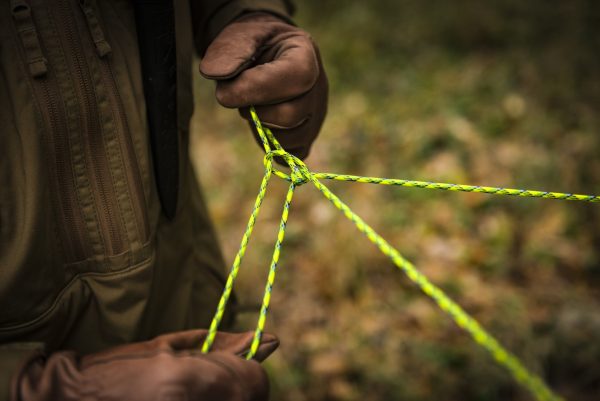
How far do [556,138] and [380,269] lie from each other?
1546mm

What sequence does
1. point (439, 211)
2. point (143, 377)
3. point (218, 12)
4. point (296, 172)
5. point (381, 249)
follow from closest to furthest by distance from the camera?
point (143, 377) → point (381, 249) → point (296, 172) → point (218, 12) → point (439, 211)

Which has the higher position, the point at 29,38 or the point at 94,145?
the point at 29,38

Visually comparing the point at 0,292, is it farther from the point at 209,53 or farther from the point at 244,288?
the point at 244,288

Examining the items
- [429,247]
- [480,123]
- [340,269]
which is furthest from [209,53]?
[480,123]

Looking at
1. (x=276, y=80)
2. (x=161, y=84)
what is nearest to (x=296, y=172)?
(x=276, y=80)

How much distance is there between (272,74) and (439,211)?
73.9 inches

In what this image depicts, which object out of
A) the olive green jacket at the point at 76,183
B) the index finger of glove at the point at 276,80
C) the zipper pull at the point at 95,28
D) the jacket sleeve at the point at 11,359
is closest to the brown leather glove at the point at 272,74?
the index finger of glove at the point at 276,80

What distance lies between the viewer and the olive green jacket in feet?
2.54

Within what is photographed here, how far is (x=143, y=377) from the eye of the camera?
71 centimetres

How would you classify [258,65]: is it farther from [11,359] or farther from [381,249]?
[11,359]

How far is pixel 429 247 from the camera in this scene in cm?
245

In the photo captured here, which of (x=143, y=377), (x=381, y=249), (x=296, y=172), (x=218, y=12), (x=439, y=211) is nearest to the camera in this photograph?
(x=143, y=377)

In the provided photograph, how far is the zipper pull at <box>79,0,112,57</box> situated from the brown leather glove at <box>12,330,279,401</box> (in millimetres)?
556

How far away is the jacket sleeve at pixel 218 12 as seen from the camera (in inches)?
44.7
